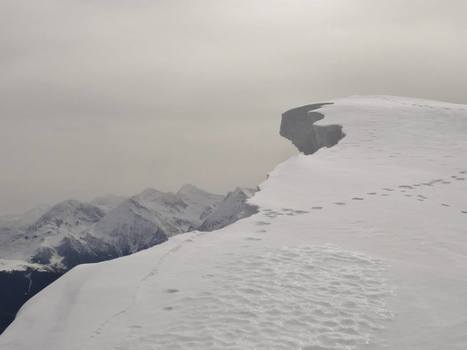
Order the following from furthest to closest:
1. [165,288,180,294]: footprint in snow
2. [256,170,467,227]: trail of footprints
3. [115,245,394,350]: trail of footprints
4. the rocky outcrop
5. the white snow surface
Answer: the rocky outcrop → [256,170,467,227]: trail of footprints → [165,288,180,294]: footprint in snow → the white snow surface → [115,245,394,350]: trail of footprints

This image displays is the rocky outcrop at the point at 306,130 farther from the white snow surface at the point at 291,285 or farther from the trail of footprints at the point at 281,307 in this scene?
the trail of footprints at the point at 281,307

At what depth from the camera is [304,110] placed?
45250 mm

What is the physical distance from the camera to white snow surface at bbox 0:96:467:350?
29.7 feet

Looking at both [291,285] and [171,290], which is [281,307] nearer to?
[291,285]

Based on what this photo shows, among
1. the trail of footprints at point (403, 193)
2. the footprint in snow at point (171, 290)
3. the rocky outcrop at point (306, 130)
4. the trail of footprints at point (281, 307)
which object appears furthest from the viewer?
the rocky outcrop at point (306, 130)

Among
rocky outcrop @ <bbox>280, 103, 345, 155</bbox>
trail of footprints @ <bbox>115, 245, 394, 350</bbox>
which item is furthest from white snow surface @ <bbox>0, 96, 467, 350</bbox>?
rocky outcrop @ <bbox>280, 103, 345, 155</bbox>

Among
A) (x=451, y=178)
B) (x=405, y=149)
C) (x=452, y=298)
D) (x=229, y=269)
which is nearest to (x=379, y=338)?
(x=452, y=298)

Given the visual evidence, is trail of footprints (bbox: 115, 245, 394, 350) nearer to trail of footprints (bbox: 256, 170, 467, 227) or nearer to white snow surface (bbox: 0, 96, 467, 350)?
white snow surface (bbox: 0, 96, 467, 350)

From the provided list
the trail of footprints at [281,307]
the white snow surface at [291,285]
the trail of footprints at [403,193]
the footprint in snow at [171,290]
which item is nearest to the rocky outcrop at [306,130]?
the trail of footprints at [403,193]

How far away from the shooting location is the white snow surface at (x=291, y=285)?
904cm

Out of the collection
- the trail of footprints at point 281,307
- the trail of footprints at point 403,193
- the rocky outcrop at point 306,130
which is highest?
the rocky outcrop at point 306,130

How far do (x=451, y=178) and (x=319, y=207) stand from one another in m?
7.86

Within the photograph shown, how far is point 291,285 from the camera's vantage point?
11.0 metres

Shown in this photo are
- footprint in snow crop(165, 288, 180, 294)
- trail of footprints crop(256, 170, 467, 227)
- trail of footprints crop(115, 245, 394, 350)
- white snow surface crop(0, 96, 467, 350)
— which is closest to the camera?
trail of footprints crop(115, 245, 394, 350)
